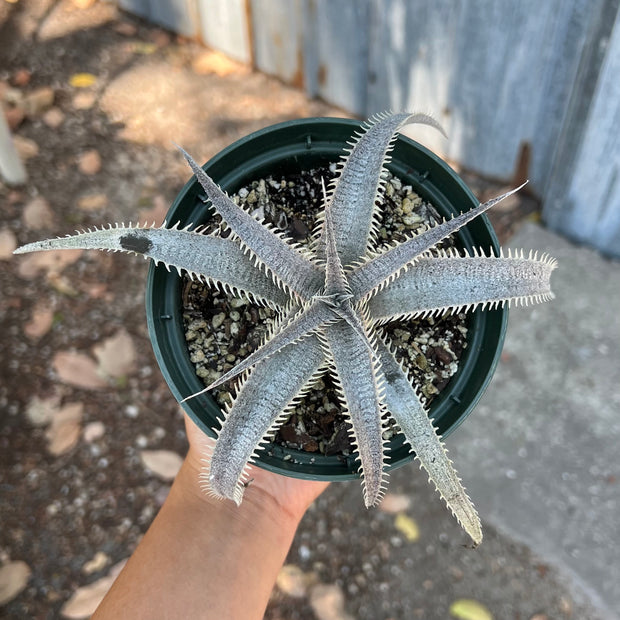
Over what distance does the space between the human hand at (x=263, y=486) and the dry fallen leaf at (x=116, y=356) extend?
94 centimetres

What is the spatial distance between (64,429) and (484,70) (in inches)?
107

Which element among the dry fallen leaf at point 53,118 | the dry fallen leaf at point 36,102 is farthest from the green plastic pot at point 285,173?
the dry fallen leaf at point 36,102

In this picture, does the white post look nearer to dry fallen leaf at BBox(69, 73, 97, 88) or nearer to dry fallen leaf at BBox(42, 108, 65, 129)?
dry fallen leaf at BBox(42, 108, 65, 129)

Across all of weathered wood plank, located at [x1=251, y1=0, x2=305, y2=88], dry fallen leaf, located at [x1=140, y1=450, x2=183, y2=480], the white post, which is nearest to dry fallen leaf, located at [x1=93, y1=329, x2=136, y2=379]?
dry fallen leaf, located at [x1=140, y1=450, x2=183, y2=480]

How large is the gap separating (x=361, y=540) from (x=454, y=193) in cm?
179

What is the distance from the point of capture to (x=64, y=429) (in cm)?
286

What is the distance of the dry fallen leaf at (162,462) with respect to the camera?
9.36ft

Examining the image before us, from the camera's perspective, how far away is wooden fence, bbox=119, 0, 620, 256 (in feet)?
8.73

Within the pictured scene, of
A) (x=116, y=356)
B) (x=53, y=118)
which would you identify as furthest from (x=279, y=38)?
(x=116, y=356)

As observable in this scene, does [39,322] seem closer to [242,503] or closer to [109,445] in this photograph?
[109,445]

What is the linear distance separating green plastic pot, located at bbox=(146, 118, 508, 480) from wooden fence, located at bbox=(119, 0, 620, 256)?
51.9 inches

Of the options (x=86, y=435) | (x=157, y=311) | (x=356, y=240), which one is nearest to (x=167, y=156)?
(x=86, y=435)

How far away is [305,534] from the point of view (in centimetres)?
284

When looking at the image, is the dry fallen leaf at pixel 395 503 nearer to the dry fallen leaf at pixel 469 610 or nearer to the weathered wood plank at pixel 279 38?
the dry fallen leaf at pixel 469 610
